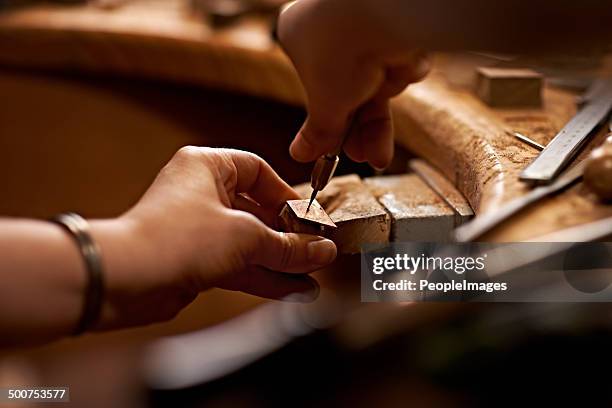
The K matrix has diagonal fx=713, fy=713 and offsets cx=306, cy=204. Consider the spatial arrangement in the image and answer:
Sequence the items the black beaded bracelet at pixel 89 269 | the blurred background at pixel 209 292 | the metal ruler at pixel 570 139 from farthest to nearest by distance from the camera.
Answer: the metal ruler at pixel 570 139 < the black beaded bracelet at pixel 89 269 < the blurred background at pixel 209 292

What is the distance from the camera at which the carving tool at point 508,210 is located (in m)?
1.02

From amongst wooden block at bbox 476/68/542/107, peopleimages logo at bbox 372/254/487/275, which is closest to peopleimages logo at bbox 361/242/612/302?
peopleimages logo at bbox 372/254/487/275

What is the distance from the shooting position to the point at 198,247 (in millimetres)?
958

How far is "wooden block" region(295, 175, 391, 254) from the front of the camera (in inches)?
49.1

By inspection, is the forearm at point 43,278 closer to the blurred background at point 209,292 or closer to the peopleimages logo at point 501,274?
the blurred background at point 209,292

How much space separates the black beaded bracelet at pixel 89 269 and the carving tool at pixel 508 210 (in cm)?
51

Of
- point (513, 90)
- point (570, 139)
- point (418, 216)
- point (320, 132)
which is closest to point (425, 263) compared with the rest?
point (418, 216)

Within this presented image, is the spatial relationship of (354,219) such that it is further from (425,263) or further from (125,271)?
(125,271)

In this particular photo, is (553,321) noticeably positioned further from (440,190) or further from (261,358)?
(440,190)

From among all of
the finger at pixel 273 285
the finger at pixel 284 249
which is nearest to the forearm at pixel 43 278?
the finger at pixel 284 249

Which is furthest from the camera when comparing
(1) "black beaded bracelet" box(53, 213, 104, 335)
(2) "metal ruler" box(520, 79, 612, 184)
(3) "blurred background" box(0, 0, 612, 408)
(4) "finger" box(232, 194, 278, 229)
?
(4) "finger" box(232, 194, 278, 229)

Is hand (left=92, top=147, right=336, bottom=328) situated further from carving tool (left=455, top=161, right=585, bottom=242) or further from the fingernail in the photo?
carving tool (left=455, top=161, right=585, bottom=242)

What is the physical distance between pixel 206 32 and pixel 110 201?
0.78 m

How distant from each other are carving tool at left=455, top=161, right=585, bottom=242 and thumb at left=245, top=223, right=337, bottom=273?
218 millimetres
